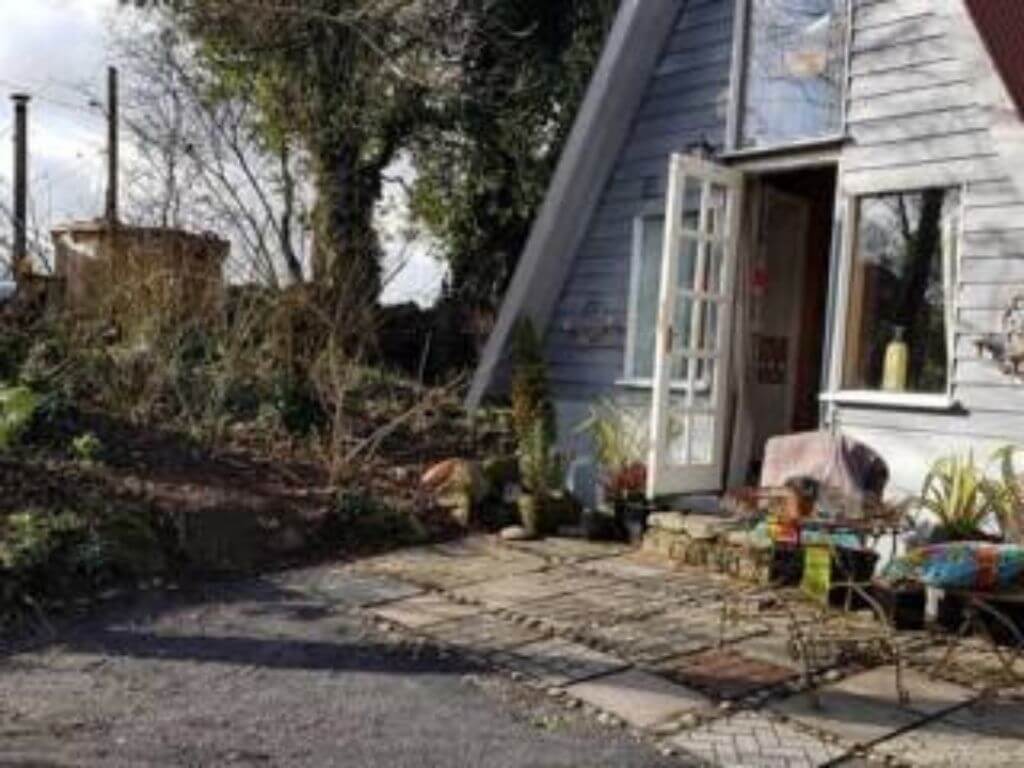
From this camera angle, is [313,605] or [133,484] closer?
[313,605]

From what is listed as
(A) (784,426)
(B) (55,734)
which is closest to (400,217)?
(A) (784,426)

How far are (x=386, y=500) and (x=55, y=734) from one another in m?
4.19

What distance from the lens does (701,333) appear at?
9.03m

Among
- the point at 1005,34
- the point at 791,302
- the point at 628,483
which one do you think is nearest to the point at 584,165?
the point at 791,302

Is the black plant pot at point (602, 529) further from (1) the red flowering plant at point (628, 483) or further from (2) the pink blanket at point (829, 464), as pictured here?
(2) the pink blanket at point (829, 464)

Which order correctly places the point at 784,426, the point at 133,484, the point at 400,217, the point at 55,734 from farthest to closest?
the point at 400,217 → the point at 784,426 → the point at 133,484 → the point at 55,734

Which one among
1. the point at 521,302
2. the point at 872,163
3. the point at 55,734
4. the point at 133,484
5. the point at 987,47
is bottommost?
the point at 55,734

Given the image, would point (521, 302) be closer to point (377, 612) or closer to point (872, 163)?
point (872, 163)

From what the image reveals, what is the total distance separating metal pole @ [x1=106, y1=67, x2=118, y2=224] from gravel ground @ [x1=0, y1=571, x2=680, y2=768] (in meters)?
7.03

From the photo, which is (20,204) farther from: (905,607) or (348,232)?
(905,607)

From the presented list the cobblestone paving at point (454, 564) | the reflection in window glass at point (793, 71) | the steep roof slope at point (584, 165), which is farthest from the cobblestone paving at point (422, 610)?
the steep roof slope at point (584, 165)

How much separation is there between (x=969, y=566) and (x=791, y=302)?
4340 mm

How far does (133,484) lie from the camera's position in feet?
26.7

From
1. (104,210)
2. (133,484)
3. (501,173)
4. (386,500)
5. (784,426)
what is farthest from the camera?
(501,173)
